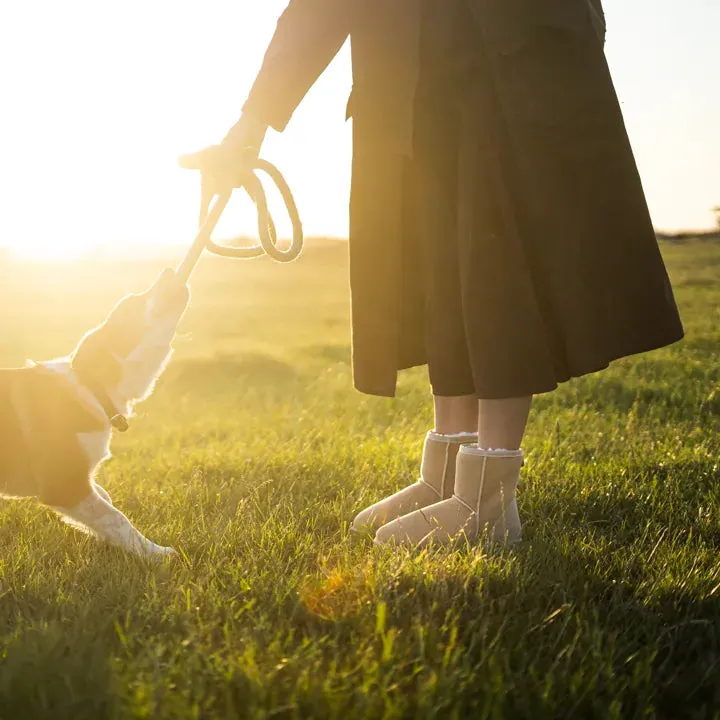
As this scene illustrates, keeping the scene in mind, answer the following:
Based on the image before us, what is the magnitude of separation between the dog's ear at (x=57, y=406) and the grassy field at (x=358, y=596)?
1.41ft

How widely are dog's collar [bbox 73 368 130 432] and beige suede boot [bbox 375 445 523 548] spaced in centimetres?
140

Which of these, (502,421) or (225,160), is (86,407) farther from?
(502,421)

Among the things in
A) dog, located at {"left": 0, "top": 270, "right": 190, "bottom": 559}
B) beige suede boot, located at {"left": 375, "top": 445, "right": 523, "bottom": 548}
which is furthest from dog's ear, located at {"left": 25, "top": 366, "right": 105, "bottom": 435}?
beige suede boot, located at {"left": 375, "top": 445, "right": 523, "bottom": 548}

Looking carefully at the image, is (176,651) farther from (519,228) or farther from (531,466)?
(531,466)

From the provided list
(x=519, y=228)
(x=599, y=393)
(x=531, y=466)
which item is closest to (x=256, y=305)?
(x=599, y=393)

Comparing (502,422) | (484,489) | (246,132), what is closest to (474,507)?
(484,489)

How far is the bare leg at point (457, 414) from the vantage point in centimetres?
340

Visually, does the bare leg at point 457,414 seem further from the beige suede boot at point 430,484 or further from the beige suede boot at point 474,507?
the beige suede boot at point 474,507

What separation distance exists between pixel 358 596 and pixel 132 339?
2.08 m

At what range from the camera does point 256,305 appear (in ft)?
60.7

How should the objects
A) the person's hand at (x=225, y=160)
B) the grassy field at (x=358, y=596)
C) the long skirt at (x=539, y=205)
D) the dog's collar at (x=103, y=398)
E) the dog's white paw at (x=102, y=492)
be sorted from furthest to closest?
the dog's collar at (x=103, y=398) < the dog's white paw at (x=102, y=492) < the person's hand at (x=225, y=160) < the long skirt at (x=539, y=205) < the grassy field at (x=358, y=596)

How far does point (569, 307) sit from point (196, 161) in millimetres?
1496

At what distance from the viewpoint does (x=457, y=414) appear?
3404mm

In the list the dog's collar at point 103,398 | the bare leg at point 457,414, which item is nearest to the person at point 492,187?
the bare leg at point 457,414
